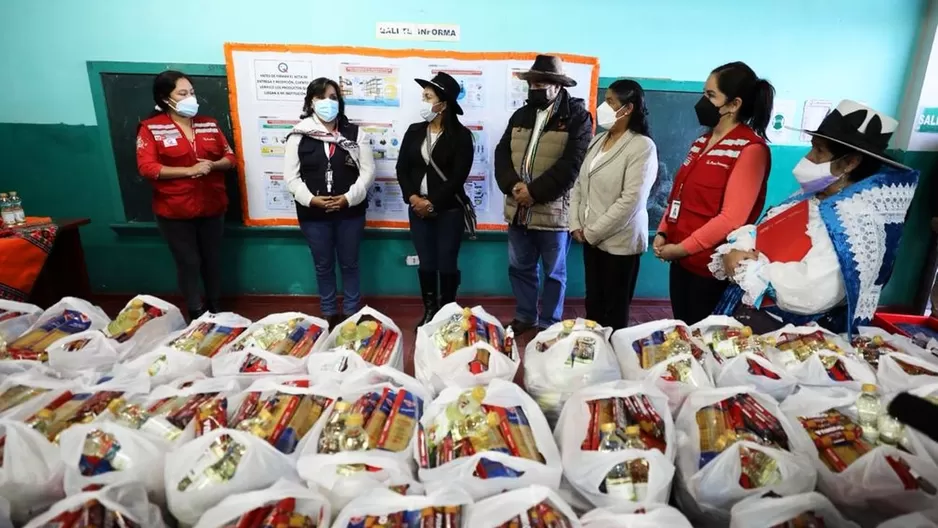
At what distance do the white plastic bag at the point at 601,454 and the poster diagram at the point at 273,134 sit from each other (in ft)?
8.23

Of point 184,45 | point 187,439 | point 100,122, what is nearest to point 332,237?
point 184,45

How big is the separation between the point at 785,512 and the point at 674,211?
135cm

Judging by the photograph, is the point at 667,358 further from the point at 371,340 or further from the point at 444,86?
the point at 444,86

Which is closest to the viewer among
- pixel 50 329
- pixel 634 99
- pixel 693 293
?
pixel 50 329

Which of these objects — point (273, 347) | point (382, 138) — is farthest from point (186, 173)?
point (273, 347)

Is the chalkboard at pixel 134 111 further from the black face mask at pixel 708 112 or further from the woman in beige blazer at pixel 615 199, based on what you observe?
the black face mask at pixel 708 112

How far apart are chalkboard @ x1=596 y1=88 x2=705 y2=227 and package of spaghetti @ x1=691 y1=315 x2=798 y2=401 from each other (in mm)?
1835

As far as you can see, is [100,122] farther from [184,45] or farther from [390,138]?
[390,138]

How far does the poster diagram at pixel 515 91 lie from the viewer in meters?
2.85

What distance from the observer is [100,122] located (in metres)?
2.82

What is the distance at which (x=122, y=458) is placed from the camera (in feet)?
2.99

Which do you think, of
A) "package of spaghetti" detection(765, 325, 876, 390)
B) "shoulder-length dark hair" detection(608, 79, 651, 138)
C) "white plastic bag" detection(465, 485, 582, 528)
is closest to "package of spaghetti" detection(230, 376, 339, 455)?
"white plastic bag" detection(465, 485, 582, 528)

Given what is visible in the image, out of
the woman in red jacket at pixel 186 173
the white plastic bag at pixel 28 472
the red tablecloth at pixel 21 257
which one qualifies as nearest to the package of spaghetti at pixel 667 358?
the white plastic bag at pixel 28 472

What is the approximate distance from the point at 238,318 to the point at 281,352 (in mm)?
330
